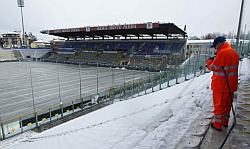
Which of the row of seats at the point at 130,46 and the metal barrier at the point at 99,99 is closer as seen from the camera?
the metal barrier at the point at 99,99

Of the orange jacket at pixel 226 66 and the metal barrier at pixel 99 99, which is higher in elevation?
the orange jacket at pixel 226 66

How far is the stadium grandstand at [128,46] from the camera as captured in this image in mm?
30359

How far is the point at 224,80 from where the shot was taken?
2.54 meters

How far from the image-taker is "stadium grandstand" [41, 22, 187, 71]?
30.4 m

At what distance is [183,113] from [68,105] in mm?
12043

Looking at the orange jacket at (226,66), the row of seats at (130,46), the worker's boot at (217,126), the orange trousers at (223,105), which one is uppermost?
the row of seats at (130,46)

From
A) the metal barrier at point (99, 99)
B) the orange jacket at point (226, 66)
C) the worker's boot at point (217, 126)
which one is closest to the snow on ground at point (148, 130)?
the worker's boot at point (217, 126)

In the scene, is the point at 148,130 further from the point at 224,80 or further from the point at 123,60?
the point at 123,60

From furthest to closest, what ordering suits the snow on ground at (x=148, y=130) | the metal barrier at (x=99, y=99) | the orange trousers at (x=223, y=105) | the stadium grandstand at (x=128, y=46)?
the stadium grandstand at (x=128, y=46) → the metal barrier at (x=99, y=99) → the orange trousers at (x=223, y=105) → the snow on ground at (x=148, y=130)

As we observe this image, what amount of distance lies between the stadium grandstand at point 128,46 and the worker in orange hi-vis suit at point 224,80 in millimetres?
24628

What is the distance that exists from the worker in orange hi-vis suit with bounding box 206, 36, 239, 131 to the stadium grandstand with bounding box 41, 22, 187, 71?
24628 millimetres

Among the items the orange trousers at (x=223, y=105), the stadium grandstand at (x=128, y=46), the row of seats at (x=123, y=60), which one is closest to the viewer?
the orange trousers at (x=223, y=105)

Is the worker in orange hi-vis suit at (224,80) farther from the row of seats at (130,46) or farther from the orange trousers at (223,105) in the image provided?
the row of seats at (130,46)

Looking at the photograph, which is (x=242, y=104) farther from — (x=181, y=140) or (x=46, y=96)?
(x=46, y=96)
